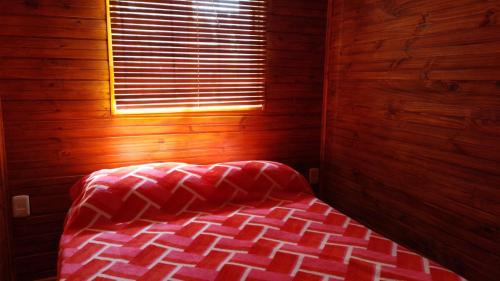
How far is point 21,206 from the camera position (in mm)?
2104

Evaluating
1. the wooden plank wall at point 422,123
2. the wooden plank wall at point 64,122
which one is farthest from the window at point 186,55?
the wooden plank wall at point 422,123

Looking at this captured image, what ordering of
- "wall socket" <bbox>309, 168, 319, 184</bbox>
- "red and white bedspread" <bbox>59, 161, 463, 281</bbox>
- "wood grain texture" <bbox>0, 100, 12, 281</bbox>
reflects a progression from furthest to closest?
1. "wall socket" <bbox>309, 168, 319, 184</bbox>
2. "wood grain texture" <bbox>0, 100, 12, 281</bbox>
3. "red and white bedspread" <bbox>59, 161, 463, 281</bbox>

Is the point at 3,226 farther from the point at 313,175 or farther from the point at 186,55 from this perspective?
the point at 313,175

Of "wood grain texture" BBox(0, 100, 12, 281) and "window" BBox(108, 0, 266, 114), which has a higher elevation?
"window" BBox(108, 0, 266, 114)

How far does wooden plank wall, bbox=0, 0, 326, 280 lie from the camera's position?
6.60 feet

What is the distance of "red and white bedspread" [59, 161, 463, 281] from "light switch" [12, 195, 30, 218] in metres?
0.30

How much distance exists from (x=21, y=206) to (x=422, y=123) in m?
2.22

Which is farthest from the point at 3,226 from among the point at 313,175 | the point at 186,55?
the point at 313,175

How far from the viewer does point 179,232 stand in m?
1.76

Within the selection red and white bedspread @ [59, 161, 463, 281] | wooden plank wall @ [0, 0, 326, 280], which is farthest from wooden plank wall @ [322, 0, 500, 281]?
wooden plank wall @ [0, 0, 326, 280]

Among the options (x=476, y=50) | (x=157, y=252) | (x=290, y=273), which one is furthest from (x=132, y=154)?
(x=476, y=50)

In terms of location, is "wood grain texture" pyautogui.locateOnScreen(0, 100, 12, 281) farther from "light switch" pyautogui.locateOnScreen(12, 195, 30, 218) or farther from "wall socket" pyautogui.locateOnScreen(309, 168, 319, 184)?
"wall socket" pyautogui.locateOnScreen(309, 168, 319, 184)

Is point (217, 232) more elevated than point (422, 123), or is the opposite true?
point (422, 123)

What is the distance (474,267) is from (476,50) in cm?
99
